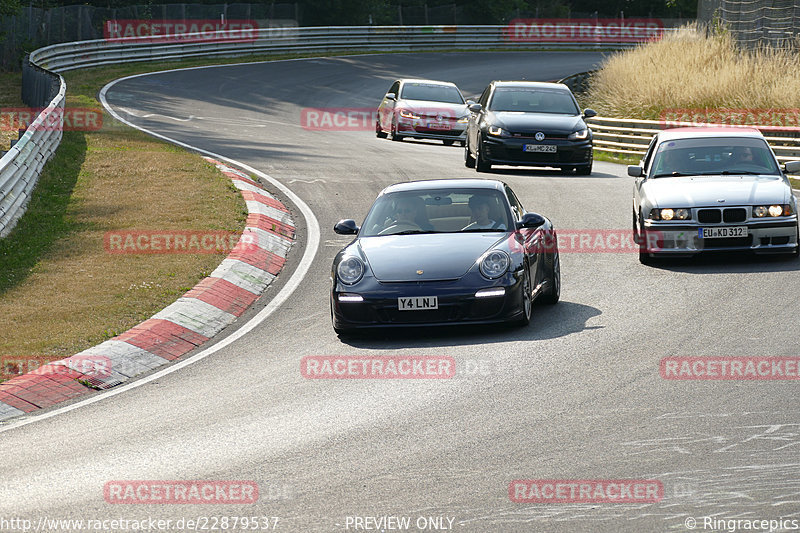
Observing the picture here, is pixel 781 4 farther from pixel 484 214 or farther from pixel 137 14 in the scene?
pixel 137 14

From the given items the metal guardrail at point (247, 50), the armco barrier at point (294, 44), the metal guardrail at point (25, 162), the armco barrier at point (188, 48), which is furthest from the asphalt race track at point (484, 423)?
the armco barrier at point (294, 44)

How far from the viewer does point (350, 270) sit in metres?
10.7

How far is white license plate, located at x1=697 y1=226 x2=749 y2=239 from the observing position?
13.0 meters

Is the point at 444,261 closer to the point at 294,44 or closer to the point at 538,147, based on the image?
the point at 538,147

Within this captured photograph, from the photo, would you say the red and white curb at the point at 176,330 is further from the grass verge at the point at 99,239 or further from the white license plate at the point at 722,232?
the white license plate at the point at 722,232

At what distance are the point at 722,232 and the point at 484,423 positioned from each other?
20.9 feet

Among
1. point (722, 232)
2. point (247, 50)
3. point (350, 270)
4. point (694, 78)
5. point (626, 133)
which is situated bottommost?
point (626, 133)

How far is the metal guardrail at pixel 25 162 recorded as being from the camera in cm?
1564

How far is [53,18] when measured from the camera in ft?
160

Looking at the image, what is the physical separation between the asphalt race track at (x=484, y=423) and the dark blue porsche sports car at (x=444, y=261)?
0.29m

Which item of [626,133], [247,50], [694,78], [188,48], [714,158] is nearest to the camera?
[714,158]

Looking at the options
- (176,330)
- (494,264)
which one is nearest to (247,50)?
(176,330)

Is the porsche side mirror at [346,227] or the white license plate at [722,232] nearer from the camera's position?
the porsche side mirror at [346,227]

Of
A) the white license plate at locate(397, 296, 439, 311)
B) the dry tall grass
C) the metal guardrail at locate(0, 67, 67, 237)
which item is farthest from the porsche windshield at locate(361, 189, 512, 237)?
the dry tall grass
